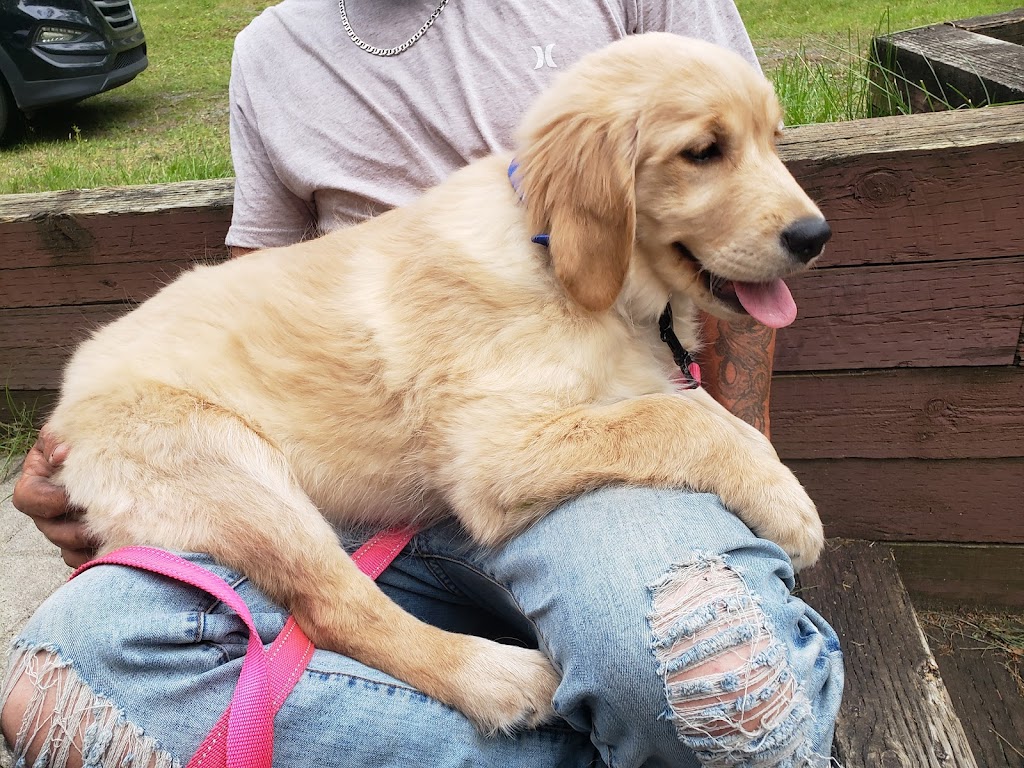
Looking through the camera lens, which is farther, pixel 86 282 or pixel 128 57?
pixel 128 57

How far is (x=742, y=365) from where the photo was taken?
228cm

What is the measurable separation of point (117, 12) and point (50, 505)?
763cm

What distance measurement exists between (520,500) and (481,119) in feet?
3.65

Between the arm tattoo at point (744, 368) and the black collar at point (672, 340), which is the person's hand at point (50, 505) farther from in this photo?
the arm tattoo at point (744, 368)

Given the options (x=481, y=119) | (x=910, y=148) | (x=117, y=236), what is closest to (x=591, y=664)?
(x=481, y=119)

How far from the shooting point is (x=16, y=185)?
4.18m

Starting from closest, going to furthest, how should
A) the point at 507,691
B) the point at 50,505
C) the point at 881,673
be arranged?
the point at 507,691, the point at 50,505, the point at 881,673

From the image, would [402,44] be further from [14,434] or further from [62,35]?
[62,35]

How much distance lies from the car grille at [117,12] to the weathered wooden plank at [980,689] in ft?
26.7

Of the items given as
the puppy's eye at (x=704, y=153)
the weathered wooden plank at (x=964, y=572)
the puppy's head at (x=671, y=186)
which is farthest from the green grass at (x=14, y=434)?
the weathered wooden plank at (x=964, y=572)

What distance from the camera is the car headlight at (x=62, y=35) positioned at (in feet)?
22.9

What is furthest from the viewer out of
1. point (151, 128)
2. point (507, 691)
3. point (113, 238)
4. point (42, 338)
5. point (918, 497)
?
point (151, 128)

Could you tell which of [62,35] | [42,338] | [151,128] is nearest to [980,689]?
[42,338]

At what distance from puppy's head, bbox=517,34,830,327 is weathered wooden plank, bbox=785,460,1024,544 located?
1116mm
